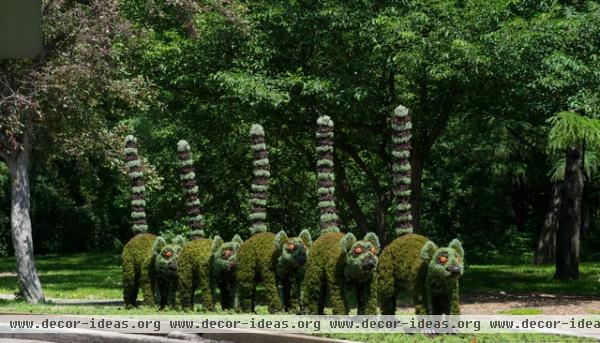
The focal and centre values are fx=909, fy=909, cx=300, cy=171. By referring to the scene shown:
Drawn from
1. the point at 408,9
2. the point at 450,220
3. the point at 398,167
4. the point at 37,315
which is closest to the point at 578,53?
the point at 408,9

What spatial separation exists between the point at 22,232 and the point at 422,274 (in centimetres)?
974

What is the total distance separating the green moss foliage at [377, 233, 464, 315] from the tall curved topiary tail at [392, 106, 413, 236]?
456mm

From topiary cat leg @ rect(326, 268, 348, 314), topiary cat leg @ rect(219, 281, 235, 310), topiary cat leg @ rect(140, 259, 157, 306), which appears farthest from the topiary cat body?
topiary cat leg @ rect(140, 259, 157, 306)

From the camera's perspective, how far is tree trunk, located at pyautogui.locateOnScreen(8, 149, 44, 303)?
17562mm

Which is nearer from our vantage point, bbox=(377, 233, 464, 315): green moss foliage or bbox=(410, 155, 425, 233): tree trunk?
bbox=(377, 233, 464, 315): green moss foliage

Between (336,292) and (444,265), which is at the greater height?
(444,265)

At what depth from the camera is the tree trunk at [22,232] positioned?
17562 millimetres

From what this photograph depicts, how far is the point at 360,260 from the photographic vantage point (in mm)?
11766

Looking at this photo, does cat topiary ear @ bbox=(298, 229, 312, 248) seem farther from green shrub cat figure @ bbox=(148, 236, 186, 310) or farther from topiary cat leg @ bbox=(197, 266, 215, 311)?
green shrub cat figure @ bbox=(148, 236, 186, 310)

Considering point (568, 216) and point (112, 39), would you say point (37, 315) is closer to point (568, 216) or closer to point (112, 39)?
point (112, 39)

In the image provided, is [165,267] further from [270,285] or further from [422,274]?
[422,274]

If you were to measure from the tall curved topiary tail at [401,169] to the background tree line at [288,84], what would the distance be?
18.1 ft

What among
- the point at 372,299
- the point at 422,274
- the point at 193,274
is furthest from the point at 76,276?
the point at 422,274

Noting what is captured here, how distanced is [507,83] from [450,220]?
14452 millimetres
